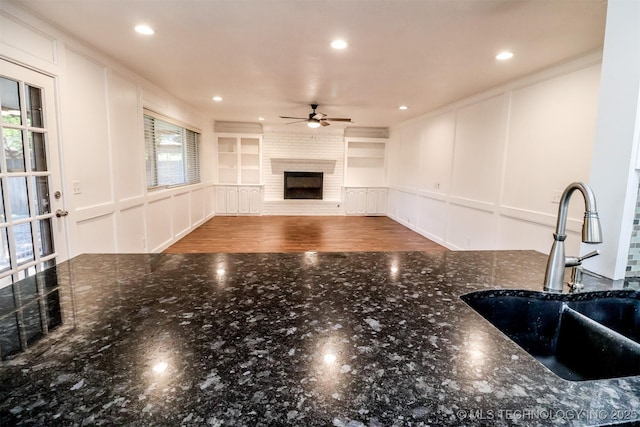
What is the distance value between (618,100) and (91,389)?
6.43ft

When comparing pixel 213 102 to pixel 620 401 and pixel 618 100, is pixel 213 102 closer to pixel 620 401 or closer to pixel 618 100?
pixel 618 100

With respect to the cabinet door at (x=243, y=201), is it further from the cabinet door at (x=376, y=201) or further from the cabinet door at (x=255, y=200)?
the cabinet door at (x=376, y=201)

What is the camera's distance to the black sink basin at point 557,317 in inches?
40.9

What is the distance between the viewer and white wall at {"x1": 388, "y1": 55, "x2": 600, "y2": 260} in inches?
118

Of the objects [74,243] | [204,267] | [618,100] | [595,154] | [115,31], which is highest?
[115,31]

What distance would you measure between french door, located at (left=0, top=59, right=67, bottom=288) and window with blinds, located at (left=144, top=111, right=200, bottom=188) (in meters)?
1.84

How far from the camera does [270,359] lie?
2.16 feet

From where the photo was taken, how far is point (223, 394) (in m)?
0.55

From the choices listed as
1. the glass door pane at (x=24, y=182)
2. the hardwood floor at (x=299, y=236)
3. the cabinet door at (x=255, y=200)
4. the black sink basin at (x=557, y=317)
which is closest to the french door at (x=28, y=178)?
the glass door pane at (x=24, y=182)

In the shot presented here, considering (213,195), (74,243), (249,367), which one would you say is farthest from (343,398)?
(213,195)

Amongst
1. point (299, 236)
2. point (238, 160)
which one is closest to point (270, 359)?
point (299, 236)

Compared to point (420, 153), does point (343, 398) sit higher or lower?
lower

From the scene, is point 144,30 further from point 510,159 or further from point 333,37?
point 510,159

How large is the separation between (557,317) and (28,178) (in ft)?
10.8
